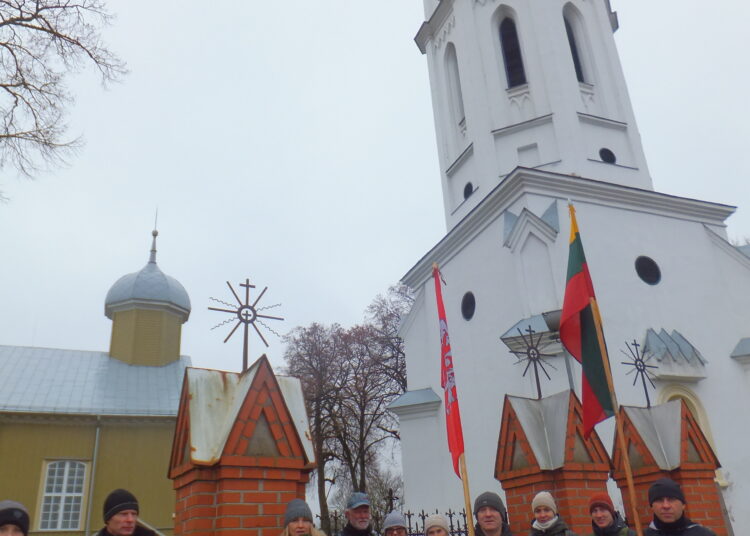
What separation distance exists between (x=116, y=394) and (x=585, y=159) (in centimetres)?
1697

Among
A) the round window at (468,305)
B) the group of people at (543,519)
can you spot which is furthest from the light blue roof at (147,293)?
the group of people at (543,519)

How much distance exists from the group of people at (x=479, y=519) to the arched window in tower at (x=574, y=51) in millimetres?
13267

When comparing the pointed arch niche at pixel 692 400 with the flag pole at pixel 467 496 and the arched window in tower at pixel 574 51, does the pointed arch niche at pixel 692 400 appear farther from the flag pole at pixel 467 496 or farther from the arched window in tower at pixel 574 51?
the arched window in tower at pixel 574 51

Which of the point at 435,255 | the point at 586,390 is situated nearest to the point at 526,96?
the point at 435,255

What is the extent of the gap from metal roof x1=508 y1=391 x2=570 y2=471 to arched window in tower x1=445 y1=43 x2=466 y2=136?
10.7 metres

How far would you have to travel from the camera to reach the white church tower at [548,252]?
11742 mm

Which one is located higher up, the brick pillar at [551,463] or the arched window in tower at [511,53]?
the arched window in tower at [511,53]

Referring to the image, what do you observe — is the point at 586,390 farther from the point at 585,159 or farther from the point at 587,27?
the point at 587,27

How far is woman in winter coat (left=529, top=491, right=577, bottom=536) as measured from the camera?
159 inches

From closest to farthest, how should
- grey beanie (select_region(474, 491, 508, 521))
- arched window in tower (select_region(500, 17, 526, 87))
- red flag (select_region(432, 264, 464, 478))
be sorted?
grey beanie (select_region(474, 491, 508, 521))
red flag (select_region(432, 264, 464, 478))
arched window in tower (select_region(500, 17, 526, 87))

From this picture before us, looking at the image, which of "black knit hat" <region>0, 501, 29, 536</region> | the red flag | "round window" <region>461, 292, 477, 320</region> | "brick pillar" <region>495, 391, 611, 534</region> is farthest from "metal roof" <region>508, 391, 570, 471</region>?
"round window" <region>461, 292, 477, 320</region>

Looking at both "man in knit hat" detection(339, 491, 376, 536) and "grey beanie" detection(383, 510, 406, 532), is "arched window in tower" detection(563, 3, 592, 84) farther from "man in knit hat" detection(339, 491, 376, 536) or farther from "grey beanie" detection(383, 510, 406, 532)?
"man in knit hat" detection(339, 491, 376, 536)

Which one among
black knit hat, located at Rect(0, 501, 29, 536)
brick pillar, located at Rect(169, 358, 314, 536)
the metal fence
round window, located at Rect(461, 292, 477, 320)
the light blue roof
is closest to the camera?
black knit hat, located at Rect(0, 501, 29, 536)

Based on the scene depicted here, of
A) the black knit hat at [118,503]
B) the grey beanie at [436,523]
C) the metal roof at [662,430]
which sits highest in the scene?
the metal roof at [662,430]
